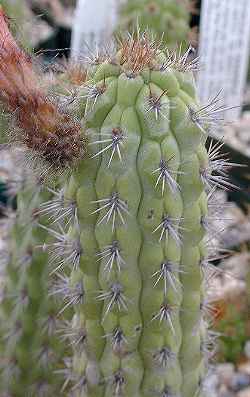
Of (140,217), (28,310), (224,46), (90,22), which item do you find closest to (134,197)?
(140,217)

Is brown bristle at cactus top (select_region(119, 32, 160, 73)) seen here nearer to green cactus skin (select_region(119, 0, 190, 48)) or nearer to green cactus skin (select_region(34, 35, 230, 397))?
green cactus skin (select_region(34, 35, 230, 397))

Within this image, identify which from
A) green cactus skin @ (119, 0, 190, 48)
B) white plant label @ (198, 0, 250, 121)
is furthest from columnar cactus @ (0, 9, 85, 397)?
white plant label @ (198, 0, 250, 121)

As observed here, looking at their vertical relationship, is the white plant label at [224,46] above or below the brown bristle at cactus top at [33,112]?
below

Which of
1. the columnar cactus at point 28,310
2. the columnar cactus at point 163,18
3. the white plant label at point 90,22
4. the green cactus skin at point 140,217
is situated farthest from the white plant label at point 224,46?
the green cactus skin at point 140,217

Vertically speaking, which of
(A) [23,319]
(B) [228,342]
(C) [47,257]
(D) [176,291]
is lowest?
Answer: (B) [228,342]

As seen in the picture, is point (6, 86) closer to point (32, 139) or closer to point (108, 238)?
point (32, 139)

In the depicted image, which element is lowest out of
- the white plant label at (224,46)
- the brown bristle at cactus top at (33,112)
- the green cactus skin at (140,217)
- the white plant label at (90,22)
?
the white plant label at (224,46)

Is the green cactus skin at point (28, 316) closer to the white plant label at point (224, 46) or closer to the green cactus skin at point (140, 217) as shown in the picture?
the green cactus skin at point (140, 217)

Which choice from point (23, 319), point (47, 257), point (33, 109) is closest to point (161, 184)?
point (33, 109)
